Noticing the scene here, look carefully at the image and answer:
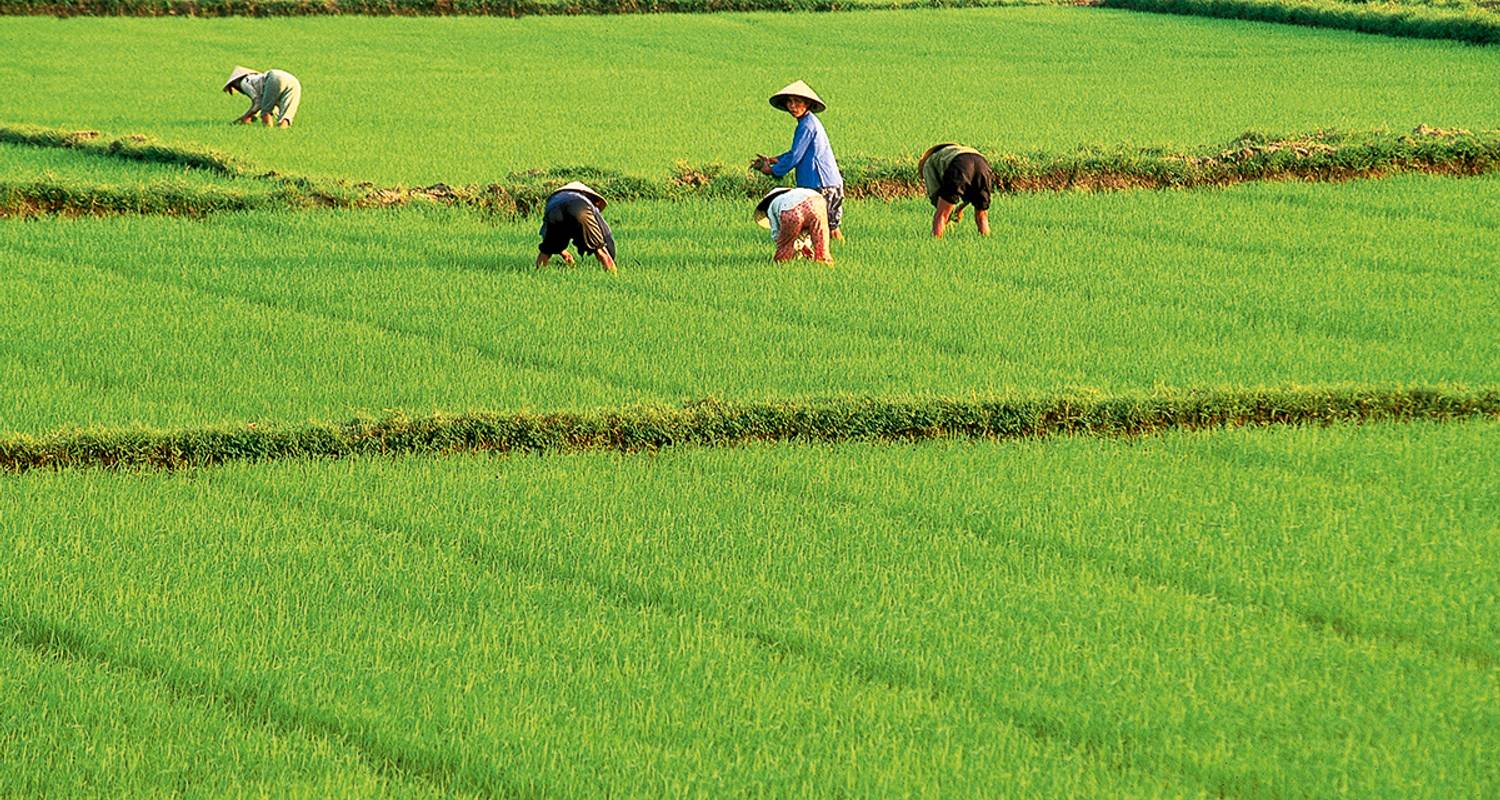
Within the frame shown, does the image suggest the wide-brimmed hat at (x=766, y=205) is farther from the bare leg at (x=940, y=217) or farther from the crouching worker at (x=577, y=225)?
the bare leg at (x=940, y=217)

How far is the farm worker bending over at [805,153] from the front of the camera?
1018cm

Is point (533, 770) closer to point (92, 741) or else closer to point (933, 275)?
point (92, 741)

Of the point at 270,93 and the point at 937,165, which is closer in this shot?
the point at 937,165

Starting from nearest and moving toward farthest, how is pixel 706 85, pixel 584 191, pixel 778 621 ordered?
pixel 778 621
pixel 584 191
pixel 706 85

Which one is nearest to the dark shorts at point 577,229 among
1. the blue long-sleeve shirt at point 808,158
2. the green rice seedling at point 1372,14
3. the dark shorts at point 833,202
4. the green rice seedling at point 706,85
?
the blue long-sleeve shirt at point 808,158

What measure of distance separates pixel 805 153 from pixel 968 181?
904 millimetres

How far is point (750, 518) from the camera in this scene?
6.26m

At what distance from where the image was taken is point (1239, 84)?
17.8m

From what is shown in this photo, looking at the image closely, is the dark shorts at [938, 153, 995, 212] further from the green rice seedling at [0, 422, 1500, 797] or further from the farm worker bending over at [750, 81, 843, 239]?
the green rice seedling at [0, 422, 1500, 797]

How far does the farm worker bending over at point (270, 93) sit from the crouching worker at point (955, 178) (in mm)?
5932

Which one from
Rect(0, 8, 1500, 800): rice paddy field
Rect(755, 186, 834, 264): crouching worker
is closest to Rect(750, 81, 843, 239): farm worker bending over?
Rect(755, 186, 834, 264): crouching worker

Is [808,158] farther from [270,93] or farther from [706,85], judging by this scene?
[706,85]

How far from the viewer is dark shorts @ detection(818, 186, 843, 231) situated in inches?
411

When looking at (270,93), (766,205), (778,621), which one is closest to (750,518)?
(778,621)
